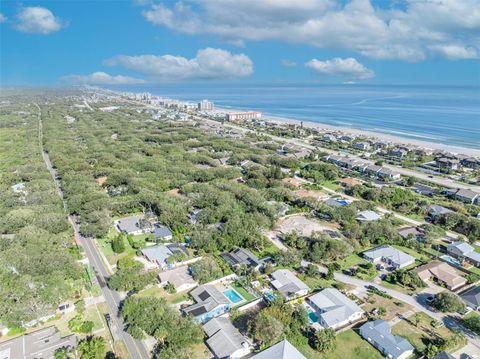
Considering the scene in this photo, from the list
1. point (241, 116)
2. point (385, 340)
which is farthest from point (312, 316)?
point (241, 116)

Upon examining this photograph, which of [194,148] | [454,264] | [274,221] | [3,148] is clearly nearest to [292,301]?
[274,221]

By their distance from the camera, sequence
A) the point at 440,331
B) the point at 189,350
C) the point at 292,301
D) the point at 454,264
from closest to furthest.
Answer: the point at 189,350 < the point at 440,331 < the point at 292,301 < the point at 454,264

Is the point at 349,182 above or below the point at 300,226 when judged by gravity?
above

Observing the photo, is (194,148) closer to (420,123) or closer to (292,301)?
(292,301)

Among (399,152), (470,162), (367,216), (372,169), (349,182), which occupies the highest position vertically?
(399,152)

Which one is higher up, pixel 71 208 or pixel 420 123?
pixel 420 123

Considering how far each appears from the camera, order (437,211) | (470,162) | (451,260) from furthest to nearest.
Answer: (470,162)
(437,211)
(451,260)

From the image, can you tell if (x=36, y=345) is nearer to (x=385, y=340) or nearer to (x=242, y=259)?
(x=242, y=259)

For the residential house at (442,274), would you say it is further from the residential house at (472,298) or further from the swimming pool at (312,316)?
the swimming pool at (312,316)
